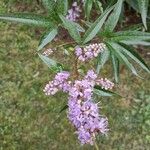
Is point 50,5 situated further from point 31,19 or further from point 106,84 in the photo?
point 106,84

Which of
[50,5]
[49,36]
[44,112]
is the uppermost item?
[50,5]

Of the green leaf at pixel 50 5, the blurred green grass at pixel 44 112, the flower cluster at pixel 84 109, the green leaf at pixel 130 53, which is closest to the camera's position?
the flower cluster at pixel 84 109

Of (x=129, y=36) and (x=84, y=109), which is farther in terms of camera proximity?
(x=129, y=36)

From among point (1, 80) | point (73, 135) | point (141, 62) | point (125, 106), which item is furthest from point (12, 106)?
point (141, 62)

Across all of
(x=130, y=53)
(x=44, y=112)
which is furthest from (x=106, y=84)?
(x=44, y=112)

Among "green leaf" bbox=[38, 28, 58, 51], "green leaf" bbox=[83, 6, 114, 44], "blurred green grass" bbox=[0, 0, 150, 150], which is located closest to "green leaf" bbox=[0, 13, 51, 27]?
"green leaf" bbox=[38, 28, 58, 51]

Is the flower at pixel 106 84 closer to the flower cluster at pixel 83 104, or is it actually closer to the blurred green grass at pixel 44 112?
the flower cluster at pixel 83 104

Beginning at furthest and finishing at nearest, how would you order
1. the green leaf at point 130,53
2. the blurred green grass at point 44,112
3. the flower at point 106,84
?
1. the blurred green grass at point 44,112
2. the green leaf at point 130,53
3. the flower at point 106,84

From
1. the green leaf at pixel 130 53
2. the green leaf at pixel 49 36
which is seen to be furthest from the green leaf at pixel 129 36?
A: the green leaf at pixel 49 36

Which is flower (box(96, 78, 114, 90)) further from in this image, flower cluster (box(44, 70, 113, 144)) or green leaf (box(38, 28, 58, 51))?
green leaf (box(38, 28, 58, 51))
